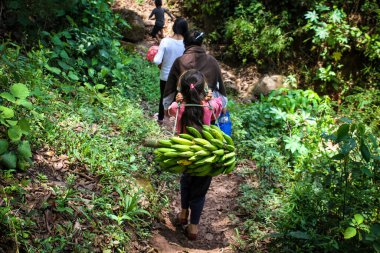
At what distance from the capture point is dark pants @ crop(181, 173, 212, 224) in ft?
14.0

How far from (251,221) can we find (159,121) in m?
2.96

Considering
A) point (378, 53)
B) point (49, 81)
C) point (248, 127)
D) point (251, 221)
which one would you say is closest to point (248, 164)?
point (248, 127)

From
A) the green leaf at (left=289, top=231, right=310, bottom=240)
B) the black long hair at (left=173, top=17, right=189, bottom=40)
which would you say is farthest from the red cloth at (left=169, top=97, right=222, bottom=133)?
the black long hair at (left=173, top=17, right=189, bottom=40)

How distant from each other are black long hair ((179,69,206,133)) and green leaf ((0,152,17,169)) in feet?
5.78

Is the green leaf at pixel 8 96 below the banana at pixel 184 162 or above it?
above

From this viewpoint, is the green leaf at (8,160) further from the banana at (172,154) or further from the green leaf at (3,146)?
the banana at (172,154)

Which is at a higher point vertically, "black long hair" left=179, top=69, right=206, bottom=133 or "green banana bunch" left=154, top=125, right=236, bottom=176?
"black long hair" left=179, top=69, right=206, bottom=133

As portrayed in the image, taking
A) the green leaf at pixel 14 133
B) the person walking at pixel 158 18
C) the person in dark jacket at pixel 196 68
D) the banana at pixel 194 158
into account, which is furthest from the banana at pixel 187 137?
the person walking at pixel 158 18

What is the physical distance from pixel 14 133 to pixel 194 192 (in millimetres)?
1984

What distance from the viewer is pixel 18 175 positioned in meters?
3.92

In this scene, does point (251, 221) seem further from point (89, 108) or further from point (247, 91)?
point (247, 91)

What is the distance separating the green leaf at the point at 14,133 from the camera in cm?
367

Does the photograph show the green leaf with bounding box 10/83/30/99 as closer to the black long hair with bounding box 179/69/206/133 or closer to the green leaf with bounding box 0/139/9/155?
the green leaf with bounding box 0/139/9/155

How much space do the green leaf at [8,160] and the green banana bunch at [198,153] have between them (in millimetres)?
1453
